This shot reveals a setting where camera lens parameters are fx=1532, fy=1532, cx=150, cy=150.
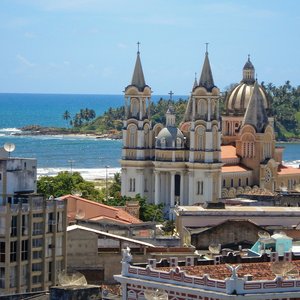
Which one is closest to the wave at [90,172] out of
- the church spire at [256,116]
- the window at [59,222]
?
the church spire at [256,116]

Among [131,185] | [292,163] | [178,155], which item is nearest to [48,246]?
[178,155]

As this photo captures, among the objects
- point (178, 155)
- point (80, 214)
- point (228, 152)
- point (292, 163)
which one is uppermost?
point (292, 163)

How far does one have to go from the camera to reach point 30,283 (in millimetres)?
39938

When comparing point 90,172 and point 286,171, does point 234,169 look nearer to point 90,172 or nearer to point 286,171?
point 286,171

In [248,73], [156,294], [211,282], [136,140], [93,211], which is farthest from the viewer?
[248,73]

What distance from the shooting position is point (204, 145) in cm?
9288

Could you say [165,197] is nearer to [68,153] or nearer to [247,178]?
[247,178]

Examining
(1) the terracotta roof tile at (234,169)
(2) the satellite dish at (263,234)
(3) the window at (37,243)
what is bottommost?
(3) the window at (37,243)

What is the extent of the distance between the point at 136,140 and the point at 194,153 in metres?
4.23

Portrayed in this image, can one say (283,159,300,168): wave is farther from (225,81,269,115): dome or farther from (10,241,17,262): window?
(10,241,17,262): window

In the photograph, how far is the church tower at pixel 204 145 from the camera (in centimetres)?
9269

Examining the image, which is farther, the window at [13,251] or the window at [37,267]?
the window at [37,267]

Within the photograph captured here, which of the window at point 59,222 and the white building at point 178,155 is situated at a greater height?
the white building at point 178,155

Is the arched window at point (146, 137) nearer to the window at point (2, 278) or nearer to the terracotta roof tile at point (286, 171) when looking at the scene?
the terracotta roof tile at point (286, 171)
